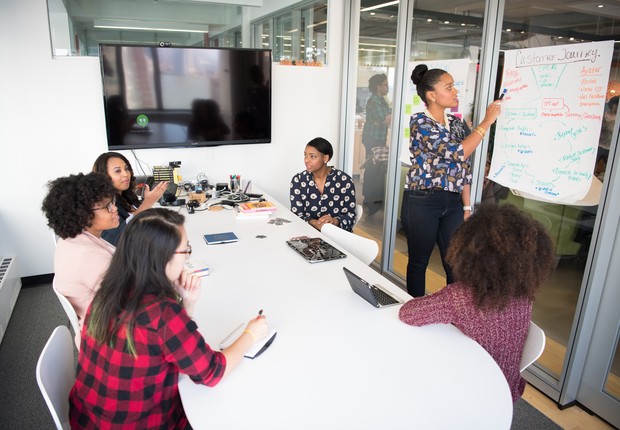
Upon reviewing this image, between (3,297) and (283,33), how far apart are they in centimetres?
314

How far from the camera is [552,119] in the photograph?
2.34m

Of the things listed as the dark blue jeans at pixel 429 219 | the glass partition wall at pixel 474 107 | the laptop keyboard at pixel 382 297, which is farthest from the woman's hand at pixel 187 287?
the glass partition wall at pixel 474 107

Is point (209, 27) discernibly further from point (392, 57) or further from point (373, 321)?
point (373, 321)

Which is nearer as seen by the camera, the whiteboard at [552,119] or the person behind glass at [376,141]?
the whiteboard at [552,119]

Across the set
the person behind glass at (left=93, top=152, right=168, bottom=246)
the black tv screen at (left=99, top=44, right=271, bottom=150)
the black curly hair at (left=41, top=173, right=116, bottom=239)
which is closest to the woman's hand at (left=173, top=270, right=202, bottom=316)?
the black curly hair at (left=41, top=173, right=116, bottom=239)

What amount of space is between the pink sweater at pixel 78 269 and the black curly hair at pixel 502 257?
1363 mm

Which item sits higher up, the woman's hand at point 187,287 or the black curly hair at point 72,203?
the black curly hair at point 72,203

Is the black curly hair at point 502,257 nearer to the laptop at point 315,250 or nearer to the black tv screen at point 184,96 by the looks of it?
the laptop at point 315,250

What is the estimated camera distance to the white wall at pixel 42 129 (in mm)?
3311

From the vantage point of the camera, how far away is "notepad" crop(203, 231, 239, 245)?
2520 mm

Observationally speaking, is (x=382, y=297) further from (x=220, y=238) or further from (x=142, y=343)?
(x=220, y=238)

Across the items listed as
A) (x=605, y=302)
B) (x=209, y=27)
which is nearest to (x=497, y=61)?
(x=605, y=302)

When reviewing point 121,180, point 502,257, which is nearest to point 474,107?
point 502,257

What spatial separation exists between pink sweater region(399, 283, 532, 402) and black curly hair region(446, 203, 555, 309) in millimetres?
52
